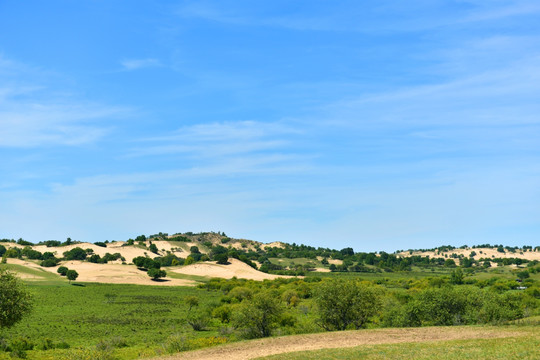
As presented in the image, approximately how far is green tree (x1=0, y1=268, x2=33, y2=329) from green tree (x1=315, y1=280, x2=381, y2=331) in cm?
3663

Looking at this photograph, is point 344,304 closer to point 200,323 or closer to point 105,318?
point 200,323

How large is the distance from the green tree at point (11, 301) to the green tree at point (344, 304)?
36.6 meters

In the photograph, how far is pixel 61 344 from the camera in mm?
72562

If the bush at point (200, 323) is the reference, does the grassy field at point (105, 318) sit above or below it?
below

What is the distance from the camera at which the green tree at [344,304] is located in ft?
212

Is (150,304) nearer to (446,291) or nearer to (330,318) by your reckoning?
(330,318)

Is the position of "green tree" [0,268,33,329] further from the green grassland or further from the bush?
the bush

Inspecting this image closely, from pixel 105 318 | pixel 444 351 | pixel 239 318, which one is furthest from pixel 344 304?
pixel 105 318

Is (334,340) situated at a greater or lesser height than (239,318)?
greater

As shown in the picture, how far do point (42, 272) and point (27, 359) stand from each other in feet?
496

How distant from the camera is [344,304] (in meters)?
64.5

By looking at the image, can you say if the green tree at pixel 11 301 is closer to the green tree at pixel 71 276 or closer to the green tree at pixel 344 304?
the green tree at pixel 344 304

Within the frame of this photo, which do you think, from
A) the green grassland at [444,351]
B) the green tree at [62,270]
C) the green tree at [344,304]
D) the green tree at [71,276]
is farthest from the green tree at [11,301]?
the green tree at [62,270]

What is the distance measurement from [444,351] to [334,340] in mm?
11753
